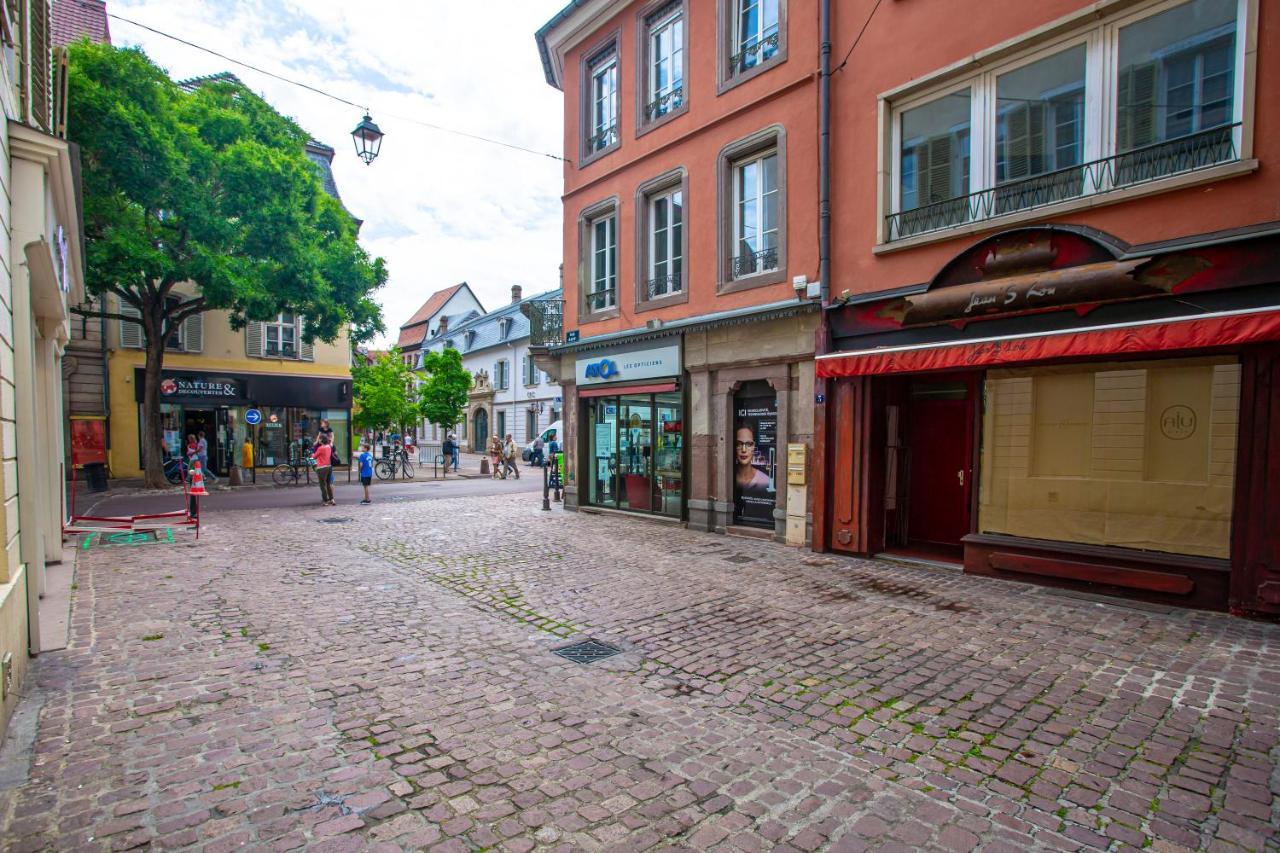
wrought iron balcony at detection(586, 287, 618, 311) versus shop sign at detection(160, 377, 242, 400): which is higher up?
wrought iron balcony at detection(586, 287, 618, 311)

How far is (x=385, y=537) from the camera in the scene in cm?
1079

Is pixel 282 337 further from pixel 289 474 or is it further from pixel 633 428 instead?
pixel 633 428

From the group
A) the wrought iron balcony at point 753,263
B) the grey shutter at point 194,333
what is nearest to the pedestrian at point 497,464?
the grey shutter at point 194,333

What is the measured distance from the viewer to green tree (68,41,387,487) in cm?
1537

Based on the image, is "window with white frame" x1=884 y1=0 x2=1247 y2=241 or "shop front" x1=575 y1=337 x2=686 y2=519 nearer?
"window with white frame" x1=884 y1=0 x2=1247 y2=241

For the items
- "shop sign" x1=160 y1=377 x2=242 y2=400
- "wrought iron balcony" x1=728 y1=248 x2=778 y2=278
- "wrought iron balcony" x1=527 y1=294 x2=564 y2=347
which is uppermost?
"wrought iron balcony" x1=728 y1=248 x2=778 y2=278

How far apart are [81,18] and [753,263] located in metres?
22.8

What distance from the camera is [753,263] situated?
414 inches

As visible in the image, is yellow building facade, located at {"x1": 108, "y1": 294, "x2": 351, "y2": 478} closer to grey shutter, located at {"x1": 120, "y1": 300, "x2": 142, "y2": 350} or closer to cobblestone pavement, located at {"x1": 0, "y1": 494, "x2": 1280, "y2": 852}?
grey shutter, located at {"x1": 120, "y1": 300, "x2": 142, "y2": 350}

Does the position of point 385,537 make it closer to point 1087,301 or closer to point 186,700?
point 186,700

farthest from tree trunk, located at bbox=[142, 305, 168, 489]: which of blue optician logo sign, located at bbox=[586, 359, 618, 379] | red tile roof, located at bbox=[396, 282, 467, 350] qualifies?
red tile roof, located at bbox=[396, 282, 467, 350]

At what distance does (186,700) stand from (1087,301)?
339 inches

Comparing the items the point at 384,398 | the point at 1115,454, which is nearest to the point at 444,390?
the point at 384,398

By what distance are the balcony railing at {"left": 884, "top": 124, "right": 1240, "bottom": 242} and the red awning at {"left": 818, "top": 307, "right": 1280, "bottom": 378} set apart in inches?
62.7
